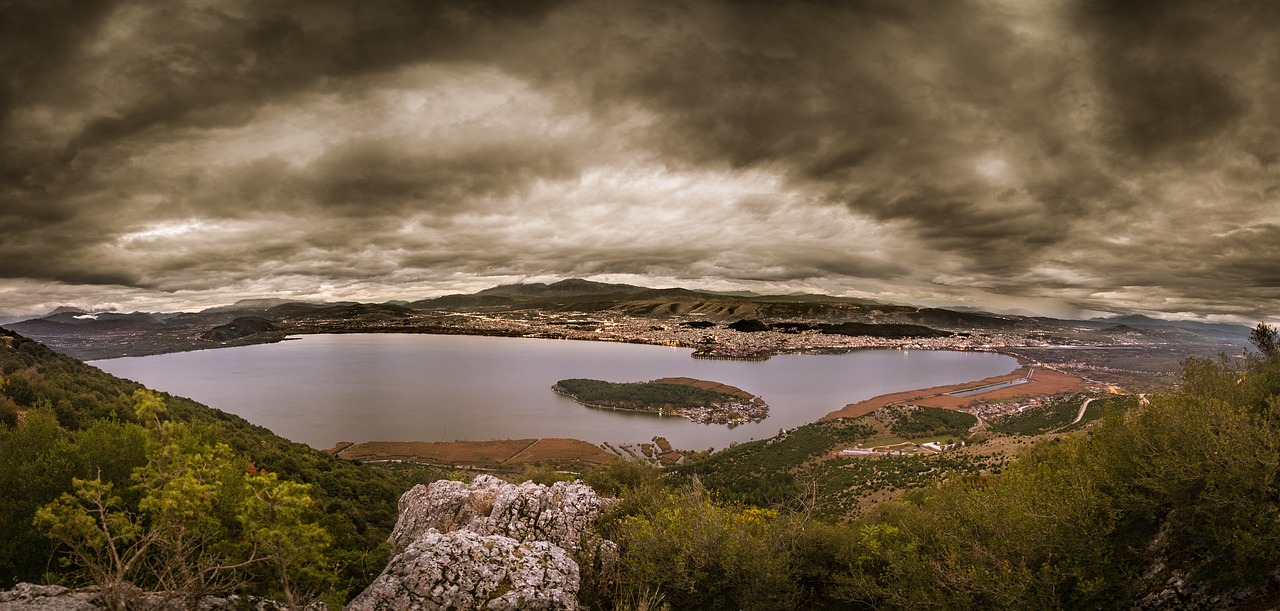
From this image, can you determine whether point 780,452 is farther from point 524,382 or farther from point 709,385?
point 524,382

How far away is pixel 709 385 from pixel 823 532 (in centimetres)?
9462

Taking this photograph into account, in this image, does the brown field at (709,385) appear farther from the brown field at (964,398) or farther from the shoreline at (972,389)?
the brown field at (964,398)

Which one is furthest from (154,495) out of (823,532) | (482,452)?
(482,452)

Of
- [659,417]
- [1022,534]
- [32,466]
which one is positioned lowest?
[659,417]

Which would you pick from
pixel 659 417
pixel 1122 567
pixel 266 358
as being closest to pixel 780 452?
pixel 659 417

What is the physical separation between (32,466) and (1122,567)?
30179 mm

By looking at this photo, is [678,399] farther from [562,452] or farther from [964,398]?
[964,398]

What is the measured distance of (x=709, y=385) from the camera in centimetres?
11100

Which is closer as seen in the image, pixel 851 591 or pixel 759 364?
pixel 851 591

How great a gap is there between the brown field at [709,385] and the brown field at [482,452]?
44.9 meters

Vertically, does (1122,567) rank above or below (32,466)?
below

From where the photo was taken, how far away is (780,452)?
55.4 metres

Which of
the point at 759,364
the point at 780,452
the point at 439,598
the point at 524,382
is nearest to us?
the point at 439,598

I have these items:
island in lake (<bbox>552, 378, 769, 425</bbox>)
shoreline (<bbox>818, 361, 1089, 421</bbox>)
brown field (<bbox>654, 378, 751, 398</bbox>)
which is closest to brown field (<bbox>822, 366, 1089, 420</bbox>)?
shoreline (<bbox>818, 361, 1089, 421</bbox>)
